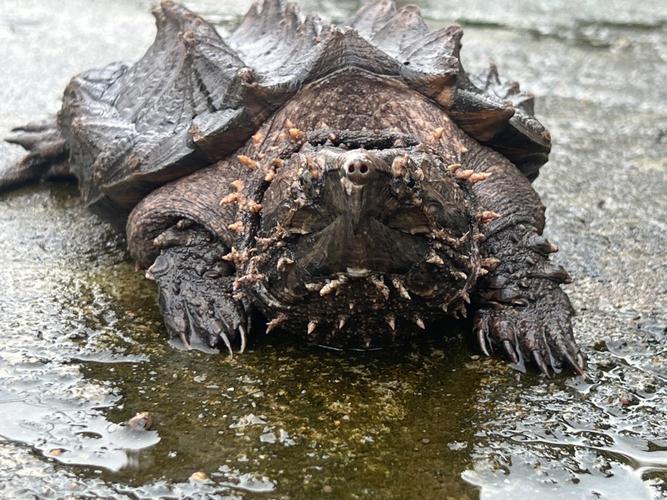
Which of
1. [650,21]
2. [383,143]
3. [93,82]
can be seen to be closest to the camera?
[383,143]

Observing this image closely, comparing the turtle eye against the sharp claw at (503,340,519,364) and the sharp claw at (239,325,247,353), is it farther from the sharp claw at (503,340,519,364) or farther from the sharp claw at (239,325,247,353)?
the sharp claw at (503,340,519,364)

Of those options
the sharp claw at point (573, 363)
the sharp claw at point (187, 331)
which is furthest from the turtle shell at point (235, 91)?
the sharp claw at point (573, 363)

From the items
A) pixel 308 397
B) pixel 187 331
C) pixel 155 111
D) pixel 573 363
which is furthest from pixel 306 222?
pixel 155 111

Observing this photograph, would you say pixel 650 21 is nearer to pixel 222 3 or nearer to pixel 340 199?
pixel 222 3

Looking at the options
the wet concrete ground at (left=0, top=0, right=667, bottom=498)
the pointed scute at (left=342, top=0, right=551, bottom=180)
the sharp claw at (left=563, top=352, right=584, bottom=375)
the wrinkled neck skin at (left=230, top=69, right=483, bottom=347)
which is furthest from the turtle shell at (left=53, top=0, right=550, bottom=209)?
the sharp claw at (left=563, top=352, right=584, bottom=375)

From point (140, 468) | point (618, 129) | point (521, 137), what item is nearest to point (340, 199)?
point (140, 468)

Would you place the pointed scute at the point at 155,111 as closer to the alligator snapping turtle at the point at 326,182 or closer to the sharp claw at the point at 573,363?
the alligator snapping turtle at the point at 326,182

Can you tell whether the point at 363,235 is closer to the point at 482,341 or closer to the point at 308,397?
the point at 308,397
